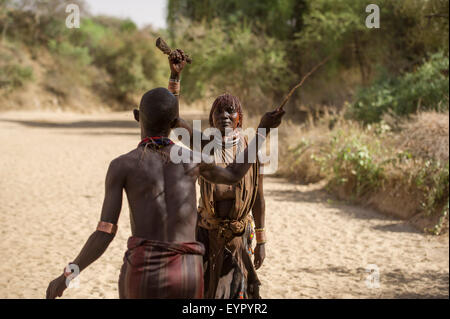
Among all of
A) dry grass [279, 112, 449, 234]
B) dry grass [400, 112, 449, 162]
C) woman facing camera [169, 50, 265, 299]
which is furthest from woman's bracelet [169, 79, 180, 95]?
dry grass [400, 112, 449, 162]

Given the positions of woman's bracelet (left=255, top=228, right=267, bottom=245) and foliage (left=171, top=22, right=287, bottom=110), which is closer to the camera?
woman's bracelet (left=255, top=228, right=267, bottom=245)

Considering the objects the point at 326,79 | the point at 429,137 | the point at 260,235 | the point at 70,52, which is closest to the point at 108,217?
the point at 260,235

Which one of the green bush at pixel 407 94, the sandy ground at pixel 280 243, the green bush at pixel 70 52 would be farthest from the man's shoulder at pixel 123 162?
the green bush at pixel 70 52

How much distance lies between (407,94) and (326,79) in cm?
682

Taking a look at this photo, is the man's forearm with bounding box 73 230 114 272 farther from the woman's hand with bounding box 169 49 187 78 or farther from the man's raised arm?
the woman's hand with bounding box 169 49 187 78

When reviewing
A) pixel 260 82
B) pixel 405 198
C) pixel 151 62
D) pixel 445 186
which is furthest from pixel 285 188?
pixel 151 62

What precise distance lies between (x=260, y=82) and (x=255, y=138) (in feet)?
52.2

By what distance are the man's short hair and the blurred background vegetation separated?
994 mm

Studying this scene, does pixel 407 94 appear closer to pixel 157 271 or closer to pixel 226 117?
pixel 226 117

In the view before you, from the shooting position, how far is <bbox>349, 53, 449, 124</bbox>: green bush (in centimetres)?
1235

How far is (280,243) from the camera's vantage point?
7641 millimetres

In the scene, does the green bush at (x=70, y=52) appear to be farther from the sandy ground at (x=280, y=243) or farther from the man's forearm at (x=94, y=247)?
the man's forearm at (x=94, y=247)

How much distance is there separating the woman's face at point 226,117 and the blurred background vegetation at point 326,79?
6.6 inches

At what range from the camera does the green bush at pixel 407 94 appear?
12.4m
